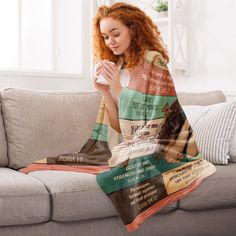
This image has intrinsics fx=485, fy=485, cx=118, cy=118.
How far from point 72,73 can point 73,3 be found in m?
0.54

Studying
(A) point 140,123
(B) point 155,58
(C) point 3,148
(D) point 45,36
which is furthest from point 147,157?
(D) point 45,36

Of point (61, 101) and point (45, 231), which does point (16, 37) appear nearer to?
point (61, 101)

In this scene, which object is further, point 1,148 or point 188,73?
point 188,73

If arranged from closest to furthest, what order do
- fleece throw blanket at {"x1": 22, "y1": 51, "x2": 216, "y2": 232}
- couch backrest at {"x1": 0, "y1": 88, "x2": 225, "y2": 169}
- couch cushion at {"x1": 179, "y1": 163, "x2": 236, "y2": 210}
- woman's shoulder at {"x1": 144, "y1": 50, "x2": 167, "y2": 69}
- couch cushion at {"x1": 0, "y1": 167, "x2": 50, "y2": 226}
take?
couch cushion at {"x1": 0, "y1": 167, "x2": 50, "y2": 226}, fleece throw blanket at {"x1": 22, "y1": 51, "x2": 216, "y2": 232}, couch cushion at {"x1": 179, "y1": 163, "x2": 236, "y2": 210}, woman's shoulder at {"x1": 144, "y1": 50, "x2": 167, "y2": 69}, couch backrest at {"x1": 0, "y1": 88, "x2": 225, "y2": 169}

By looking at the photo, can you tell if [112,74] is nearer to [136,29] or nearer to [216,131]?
[136,29]

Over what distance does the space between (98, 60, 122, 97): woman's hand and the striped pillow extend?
470 mm

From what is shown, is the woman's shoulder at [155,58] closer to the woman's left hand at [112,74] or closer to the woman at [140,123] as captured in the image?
the woman at [140,123]

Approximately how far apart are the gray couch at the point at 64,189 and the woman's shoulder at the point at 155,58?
1.37 feet

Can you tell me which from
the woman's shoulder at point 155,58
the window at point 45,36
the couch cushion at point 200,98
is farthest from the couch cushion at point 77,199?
the window at point 45,36

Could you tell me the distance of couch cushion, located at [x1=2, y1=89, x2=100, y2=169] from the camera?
227 centimetres

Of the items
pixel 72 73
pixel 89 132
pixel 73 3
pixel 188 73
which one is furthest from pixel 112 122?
pixel 73 3

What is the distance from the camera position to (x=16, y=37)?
3490 millimetres

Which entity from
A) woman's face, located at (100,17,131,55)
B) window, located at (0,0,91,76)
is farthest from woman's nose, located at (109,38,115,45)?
window, located at (0,0,91,76)

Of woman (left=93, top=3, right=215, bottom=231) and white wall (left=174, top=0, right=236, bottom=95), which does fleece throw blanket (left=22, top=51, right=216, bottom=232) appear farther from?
white wall (left=174, top=0, right=236, bottom=95)
